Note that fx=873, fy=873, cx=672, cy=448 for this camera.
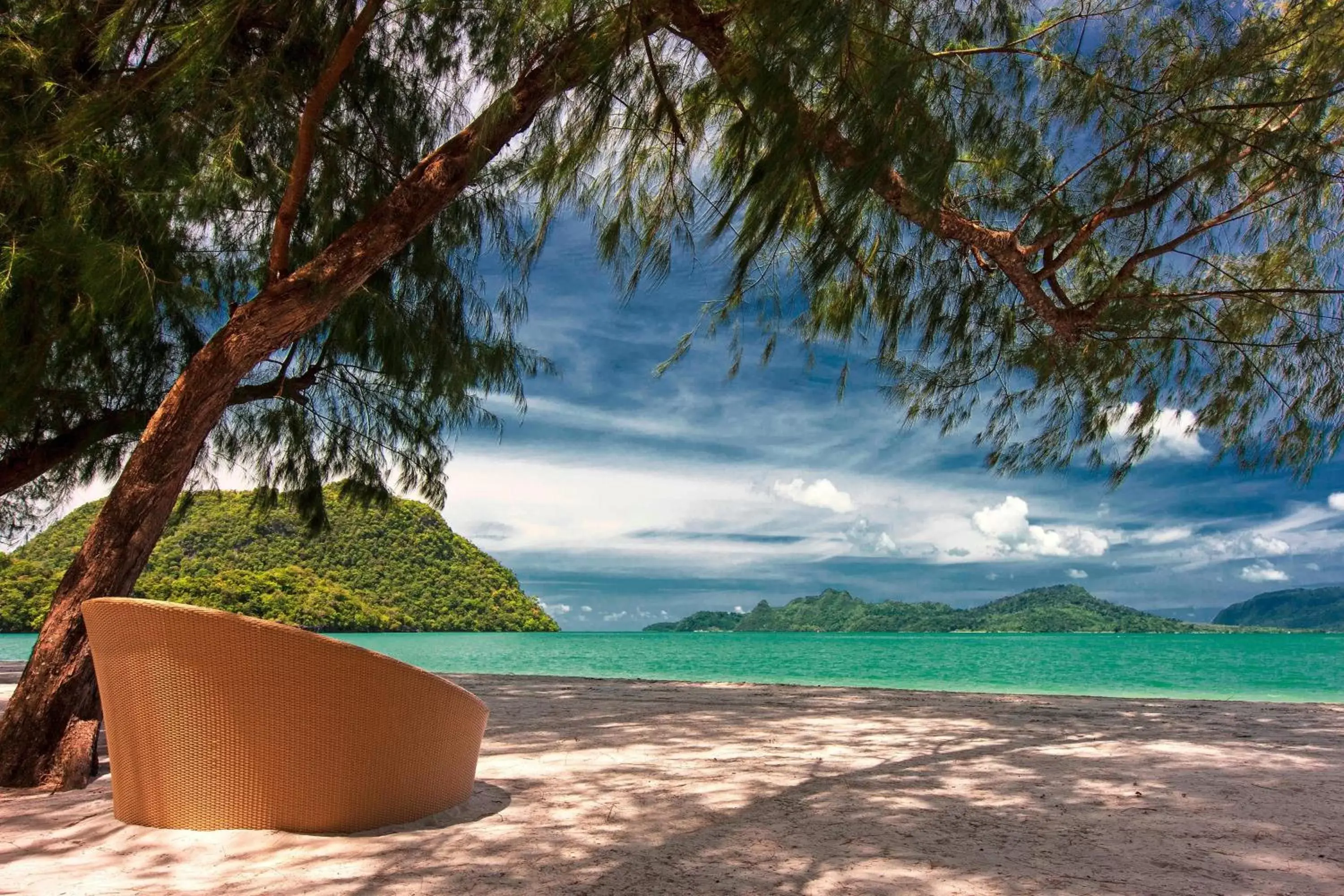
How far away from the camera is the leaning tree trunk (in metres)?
2.70

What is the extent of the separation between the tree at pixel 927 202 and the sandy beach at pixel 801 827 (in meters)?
1.28

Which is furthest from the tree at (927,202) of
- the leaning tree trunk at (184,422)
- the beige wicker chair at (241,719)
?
the beige wicker chair at (241,719)

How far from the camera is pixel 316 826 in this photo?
1.96 meters

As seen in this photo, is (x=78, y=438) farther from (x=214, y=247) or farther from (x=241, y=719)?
(x=241, y=719)

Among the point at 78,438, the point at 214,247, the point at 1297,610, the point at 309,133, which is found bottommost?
the point at 1297,610

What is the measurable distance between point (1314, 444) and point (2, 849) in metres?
5.19

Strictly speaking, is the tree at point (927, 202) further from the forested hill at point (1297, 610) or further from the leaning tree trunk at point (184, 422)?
the forested hill at point (1297, 610)

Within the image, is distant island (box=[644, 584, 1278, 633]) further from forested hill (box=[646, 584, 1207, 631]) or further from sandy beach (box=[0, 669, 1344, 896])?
sandy beach (box=[0, 669, 1344, 896])

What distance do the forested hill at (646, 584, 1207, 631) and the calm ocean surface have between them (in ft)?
19.0

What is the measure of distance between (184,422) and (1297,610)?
83832 mm

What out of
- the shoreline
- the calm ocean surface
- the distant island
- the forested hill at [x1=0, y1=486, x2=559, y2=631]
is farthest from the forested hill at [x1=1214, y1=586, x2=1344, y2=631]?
the shoreline

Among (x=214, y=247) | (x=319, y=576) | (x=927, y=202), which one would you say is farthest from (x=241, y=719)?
(x=319, y=576)

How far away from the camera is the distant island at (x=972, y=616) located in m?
47.3

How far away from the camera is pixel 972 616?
5744 centimetres
